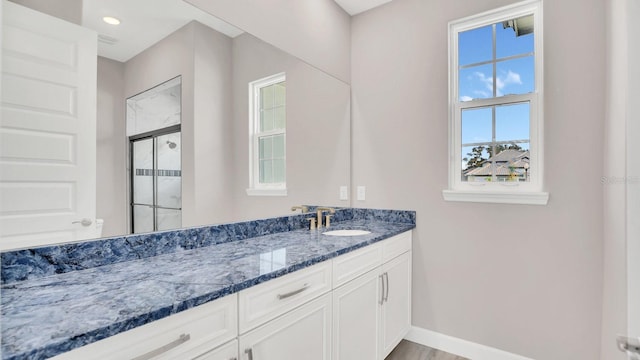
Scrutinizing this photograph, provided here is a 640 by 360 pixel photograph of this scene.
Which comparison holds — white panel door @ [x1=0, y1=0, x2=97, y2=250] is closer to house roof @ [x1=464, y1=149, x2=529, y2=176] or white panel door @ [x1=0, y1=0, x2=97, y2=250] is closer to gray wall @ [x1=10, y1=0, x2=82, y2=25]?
gray wall @ [x1=10, y1=0, x2=82, y2=25]

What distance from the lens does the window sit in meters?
1.86

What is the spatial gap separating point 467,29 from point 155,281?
2.45 m

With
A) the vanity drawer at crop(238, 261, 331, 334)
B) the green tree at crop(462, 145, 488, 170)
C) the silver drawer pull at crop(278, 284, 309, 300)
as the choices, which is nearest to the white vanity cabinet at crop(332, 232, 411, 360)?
the vanity drawer at crop(238, 261, 331, 334)

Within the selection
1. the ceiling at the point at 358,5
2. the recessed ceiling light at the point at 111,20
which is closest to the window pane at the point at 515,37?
the ceiling at the point at 358,5

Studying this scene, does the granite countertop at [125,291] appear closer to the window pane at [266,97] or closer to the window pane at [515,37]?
the window pane at [266,97]

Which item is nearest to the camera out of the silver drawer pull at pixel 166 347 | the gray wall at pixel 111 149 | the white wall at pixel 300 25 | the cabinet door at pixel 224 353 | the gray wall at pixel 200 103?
the silver drawer pull at pixel 166 347

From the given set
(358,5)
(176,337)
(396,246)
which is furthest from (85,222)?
(358,5)

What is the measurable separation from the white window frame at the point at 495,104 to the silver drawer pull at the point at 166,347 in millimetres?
1892

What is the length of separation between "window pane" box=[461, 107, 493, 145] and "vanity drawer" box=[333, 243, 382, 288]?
1033mm

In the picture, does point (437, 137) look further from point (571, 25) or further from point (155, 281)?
point (155, 281)

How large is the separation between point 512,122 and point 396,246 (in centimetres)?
112

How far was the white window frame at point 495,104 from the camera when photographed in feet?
6.43

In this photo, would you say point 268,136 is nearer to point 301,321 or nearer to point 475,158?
point 301,321

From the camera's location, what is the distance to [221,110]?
1678 millimetres
